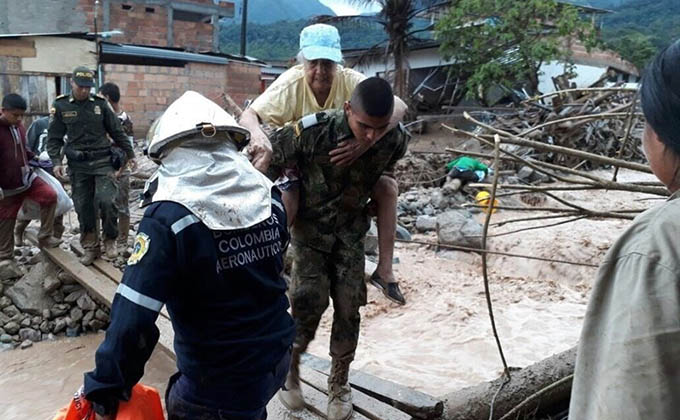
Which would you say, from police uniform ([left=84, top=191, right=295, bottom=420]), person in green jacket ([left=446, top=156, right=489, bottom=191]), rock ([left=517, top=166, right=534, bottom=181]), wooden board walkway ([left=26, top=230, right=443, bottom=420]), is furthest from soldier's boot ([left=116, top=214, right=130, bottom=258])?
rock ([left=517, top=166, right=534, bottom=181])

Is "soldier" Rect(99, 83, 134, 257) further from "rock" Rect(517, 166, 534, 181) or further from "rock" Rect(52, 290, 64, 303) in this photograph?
"rock" Rect(517, 166, 534, 181)

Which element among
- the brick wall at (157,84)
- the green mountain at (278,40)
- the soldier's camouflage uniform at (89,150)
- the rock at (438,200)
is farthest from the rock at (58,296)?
the green mountain at (278,40)

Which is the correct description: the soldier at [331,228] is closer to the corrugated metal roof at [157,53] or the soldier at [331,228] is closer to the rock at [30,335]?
the rock at [30,335]

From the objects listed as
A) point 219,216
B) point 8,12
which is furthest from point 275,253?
point 8,12

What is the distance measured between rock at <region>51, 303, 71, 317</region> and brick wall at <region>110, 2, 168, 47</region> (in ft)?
54.4

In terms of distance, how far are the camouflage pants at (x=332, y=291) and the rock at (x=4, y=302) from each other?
14.2ft

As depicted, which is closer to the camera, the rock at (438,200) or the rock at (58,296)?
the rock at (58,296)

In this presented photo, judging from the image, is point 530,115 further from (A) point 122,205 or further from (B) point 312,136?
(B) point 312,136

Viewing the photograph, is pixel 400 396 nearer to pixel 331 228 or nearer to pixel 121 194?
pixel 331 228

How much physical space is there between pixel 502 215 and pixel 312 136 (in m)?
7.57

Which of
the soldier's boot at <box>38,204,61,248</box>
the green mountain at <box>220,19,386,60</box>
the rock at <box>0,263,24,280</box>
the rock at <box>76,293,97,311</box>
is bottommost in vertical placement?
the rock at <box>76,293,97,311</box>

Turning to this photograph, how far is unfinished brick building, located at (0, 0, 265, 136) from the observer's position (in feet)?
45.8

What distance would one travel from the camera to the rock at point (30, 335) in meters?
5.62

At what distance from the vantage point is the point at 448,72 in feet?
62.8
